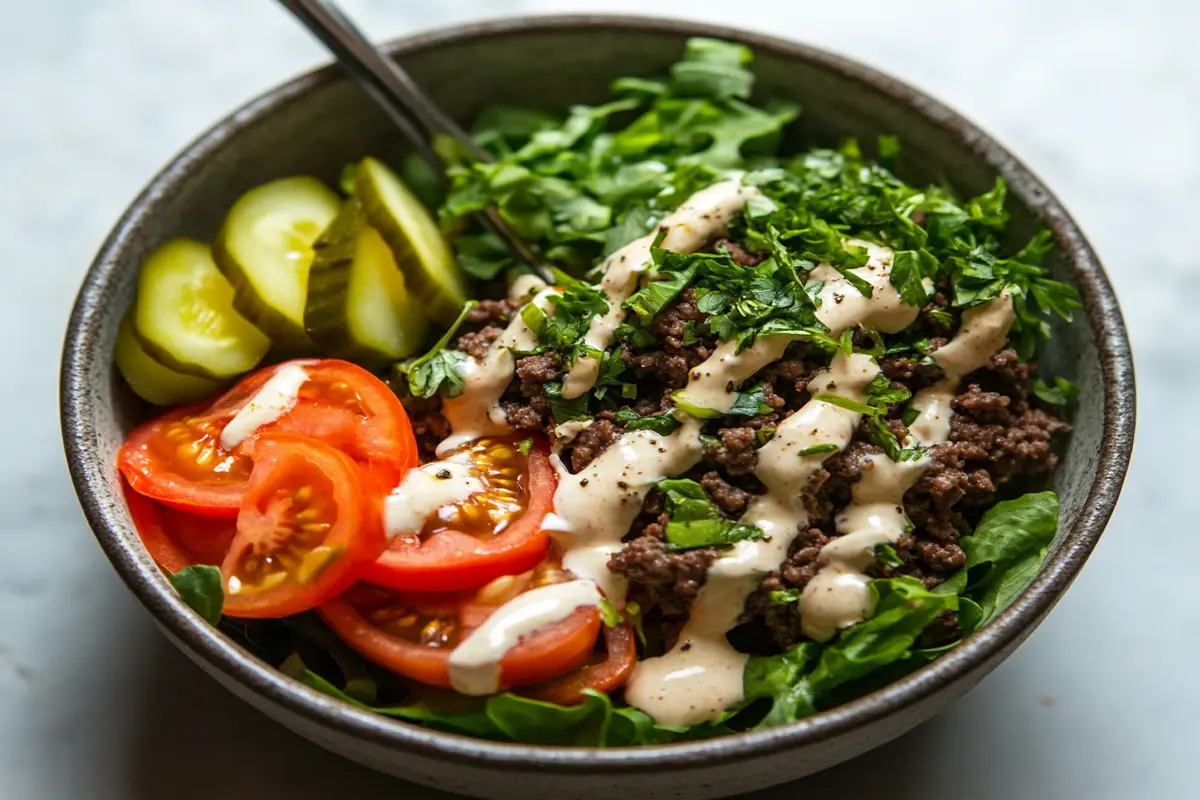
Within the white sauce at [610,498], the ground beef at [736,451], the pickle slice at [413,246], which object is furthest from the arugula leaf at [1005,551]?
the pickle slice at [413,246]

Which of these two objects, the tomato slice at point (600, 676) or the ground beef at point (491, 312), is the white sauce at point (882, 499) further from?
the ground beef at point (491, 312)

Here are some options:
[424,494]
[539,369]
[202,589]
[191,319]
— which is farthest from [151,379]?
[539,369]

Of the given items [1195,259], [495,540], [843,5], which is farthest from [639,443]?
[843,5]

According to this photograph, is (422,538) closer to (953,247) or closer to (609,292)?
(609,292)

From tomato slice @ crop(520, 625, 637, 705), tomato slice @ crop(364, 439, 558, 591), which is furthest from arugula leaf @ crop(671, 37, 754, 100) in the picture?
tomato slice @ crop(520, 625, 637, 705)

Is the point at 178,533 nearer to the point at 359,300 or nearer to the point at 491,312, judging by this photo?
the point at 359,300

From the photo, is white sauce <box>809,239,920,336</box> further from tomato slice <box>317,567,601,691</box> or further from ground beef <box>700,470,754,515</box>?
tomato slice <box>317,567,601,691</box>
